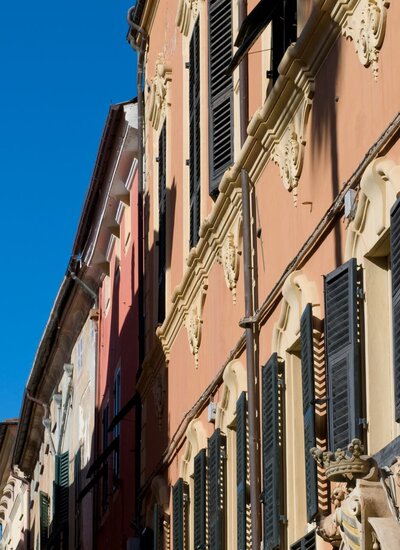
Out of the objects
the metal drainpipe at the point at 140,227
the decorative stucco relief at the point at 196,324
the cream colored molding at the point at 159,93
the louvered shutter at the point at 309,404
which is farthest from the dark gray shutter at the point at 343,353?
the metal drainpipe at the point at 140,227

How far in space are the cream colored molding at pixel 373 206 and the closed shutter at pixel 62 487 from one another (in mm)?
23028

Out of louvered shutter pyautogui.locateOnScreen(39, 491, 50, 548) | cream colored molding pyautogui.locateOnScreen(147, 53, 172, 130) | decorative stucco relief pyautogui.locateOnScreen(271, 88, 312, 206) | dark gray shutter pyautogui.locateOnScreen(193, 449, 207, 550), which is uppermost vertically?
louvered shutter pyautogui.locateOnScreen(39, 491, 50, 548)

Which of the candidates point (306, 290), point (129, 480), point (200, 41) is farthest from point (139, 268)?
point (306, 290)

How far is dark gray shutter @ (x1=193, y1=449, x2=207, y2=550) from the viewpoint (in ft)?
55.8

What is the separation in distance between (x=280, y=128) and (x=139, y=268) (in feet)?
33.1

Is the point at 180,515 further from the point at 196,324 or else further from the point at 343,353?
the point at 343,353

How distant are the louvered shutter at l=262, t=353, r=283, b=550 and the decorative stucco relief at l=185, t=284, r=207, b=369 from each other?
14.3 ft

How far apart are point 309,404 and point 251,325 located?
2.85 metres

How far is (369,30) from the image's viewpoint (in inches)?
456

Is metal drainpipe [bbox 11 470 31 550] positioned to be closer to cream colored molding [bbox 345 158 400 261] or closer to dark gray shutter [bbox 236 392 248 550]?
dark gray shutter [bbox 236 392 248 550]

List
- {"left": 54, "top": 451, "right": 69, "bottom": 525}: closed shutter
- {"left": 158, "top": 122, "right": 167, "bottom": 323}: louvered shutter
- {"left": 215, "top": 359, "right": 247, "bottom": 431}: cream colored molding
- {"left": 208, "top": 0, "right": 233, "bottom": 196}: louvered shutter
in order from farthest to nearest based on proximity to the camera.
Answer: {"left": 54, "top": 451, "right": 69, "bottom": 525}: closed shutter, {"left": 158, "top": 122, "right": 167, "bottom": 323}: louvered shutter, {"left": 208, "top": 0, "right": 233, "bottom": 196}: louvered shutter, {"left": 215, "top": 359, "right": 247, "bottom": 431}: cream colored molding

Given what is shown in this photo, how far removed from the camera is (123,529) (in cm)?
2502

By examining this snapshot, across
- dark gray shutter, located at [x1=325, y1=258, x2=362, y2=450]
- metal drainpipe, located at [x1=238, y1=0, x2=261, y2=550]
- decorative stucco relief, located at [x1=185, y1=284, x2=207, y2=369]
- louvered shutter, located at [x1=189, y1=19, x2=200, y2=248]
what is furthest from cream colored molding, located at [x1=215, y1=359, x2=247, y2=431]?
dark gray shutter, located at [x1=325, y1=258, x2=362, y2=450]

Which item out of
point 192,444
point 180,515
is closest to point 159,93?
point 192,444
